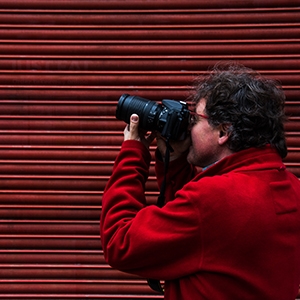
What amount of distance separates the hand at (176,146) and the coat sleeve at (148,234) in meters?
0.27

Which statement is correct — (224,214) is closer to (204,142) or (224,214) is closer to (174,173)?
(204,142)

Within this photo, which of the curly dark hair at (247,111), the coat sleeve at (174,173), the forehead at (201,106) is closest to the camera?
the curly dark hair at (247,111)

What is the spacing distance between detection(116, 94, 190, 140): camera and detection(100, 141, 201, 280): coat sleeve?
9.4 inches

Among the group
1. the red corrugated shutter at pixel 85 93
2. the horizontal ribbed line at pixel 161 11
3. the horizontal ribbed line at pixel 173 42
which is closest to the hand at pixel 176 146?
the red corrugated shutter at pixel 85 93

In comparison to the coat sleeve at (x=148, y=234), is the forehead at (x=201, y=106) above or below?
above

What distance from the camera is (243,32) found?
2500 millimetres

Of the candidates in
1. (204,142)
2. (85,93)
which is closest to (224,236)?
(204,142)

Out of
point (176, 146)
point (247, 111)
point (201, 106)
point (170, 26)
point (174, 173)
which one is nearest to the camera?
point (247, 111)

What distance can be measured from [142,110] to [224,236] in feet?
2.00

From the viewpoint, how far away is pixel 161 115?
4.72 feet

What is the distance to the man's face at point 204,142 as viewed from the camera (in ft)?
4.36

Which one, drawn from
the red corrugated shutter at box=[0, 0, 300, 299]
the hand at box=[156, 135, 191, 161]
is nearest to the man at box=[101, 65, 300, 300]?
the hand at box=[156, 135, 191, 161]

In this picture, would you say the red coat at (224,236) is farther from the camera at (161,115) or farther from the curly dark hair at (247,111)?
the camera at (161,115)

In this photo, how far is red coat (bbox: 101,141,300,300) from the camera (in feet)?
3.66
